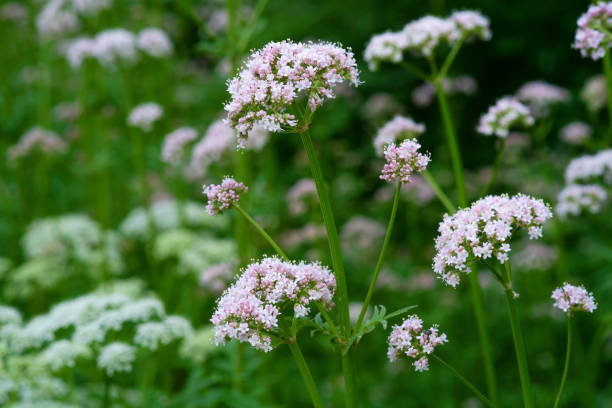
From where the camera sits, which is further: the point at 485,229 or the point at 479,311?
the point at 479,311

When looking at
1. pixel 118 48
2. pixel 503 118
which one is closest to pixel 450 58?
pixel 503 118

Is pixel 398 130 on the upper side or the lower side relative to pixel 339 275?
upper

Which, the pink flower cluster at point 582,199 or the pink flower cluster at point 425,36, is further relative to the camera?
→ the pink flower cluster at point 582,199

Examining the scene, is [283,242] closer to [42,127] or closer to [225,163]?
[225,163]

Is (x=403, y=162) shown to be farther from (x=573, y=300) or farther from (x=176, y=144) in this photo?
(x=176, y=144)

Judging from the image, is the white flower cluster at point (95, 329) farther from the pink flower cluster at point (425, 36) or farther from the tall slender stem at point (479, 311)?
the pink flower cluster at point (425, 36)

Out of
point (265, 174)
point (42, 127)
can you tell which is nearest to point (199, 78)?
point (42, 127)

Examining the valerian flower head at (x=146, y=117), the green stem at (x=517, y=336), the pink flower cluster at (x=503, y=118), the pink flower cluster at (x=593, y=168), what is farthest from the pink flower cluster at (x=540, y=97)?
the green stem at (x=517, y=336)
